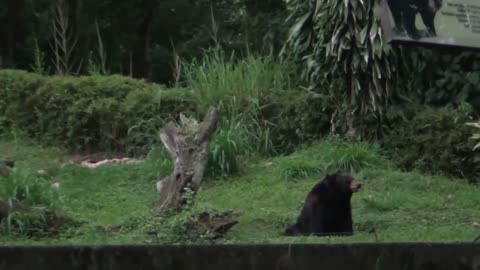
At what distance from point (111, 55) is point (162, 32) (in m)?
2.65

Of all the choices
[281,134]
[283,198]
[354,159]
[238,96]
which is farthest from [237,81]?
[283,198]

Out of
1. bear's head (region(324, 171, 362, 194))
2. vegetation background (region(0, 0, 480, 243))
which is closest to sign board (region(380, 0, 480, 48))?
vegetation background (region(0, 0, 480, 243))

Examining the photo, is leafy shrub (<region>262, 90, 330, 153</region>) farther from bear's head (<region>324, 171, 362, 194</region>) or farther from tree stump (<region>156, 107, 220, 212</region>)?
bear's head (<region>324, 171, 362, 194</region>)

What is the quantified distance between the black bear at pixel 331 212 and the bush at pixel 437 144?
3005 mm

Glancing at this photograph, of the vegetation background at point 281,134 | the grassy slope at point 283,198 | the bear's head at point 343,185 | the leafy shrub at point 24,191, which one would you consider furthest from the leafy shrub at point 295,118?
the leafy shrub at point 24,191

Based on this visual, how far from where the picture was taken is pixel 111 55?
2577 centimetres

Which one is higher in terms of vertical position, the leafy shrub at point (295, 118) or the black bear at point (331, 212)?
the black bear at point (331, 212)

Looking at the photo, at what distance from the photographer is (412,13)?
7.04 m

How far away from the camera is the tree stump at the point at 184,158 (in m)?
8.58

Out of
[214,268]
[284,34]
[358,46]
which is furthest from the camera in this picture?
[284,34]

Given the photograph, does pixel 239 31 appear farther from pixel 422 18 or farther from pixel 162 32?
pixel 422 18

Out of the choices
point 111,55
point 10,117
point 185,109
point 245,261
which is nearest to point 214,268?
point 245,261

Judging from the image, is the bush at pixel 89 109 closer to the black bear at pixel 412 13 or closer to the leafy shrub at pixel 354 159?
the leafy shrub at pixel 354 159

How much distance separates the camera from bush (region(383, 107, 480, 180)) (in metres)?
10.8
